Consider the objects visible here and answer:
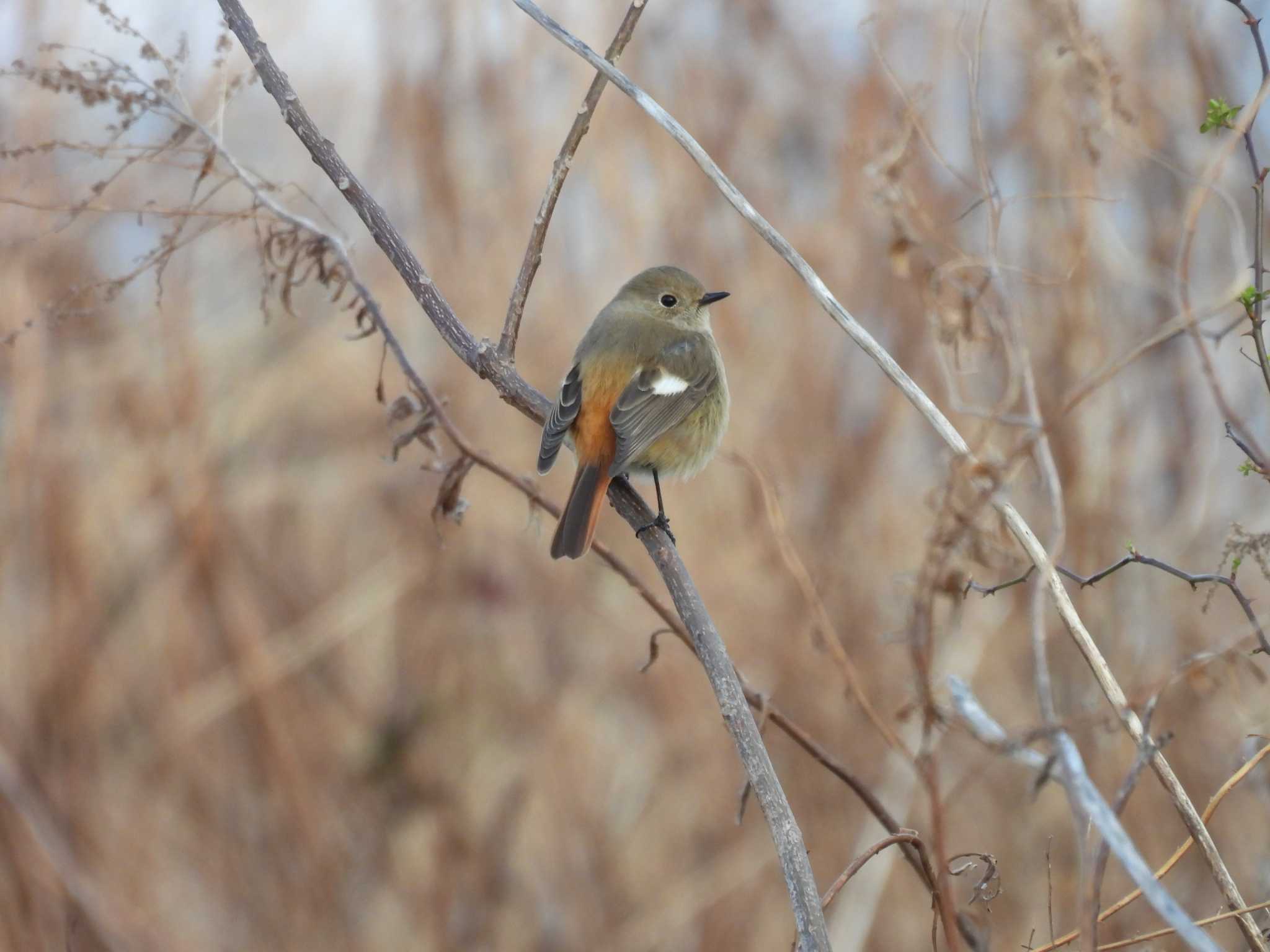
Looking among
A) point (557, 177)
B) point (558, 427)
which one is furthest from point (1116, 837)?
point (558, 427)

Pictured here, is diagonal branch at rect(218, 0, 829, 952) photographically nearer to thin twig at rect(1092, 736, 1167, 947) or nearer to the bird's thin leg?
the bird's thin leg

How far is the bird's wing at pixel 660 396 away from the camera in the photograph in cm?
303

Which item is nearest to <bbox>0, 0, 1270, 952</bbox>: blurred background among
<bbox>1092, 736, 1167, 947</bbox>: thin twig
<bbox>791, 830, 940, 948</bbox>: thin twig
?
<bbox>791, 830, 940, 948</bbox>: thin twig

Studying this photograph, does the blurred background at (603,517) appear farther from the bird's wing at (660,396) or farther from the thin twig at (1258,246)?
the thin twig at (1258,246)

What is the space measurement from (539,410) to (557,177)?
Result: 50 centimetres

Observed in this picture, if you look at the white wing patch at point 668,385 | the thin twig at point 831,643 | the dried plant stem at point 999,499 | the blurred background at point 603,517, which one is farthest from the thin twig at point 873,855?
the blurred background at point 603,517

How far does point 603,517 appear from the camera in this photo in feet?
15.1

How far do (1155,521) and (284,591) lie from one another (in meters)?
3.27

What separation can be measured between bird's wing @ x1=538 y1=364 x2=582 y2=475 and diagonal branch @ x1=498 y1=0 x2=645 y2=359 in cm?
66

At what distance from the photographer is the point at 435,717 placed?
4883 millimetres

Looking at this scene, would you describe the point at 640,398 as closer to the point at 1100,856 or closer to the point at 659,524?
the point at 659,524

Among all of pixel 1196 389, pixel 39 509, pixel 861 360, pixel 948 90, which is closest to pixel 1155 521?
pixel 1196 389

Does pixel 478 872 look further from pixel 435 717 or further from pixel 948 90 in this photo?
pixel 948 90

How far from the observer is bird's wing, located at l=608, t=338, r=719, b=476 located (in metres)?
3.03
